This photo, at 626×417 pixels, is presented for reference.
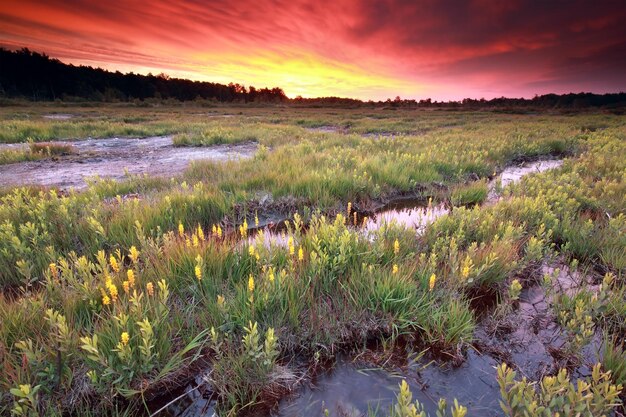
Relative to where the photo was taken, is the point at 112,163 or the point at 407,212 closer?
the point at 407,212

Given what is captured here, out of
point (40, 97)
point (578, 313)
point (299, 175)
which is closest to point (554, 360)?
point (578, 313)

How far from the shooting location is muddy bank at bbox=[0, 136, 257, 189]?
7764 millimetres

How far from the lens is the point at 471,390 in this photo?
2248 millimetres

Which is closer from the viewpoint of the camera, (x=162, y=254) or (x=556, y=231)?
(x=162, y=254)

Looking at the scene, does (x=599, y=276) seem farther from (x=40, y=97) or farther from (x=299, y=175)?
(x=40, y=97)

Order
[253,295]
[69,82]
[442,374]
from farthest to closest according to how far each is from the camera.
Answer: [69,82], [253,295], [442,374]

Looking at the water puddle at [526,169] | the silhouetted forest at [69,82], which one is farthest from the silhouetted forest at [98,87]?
the water puddle at [526,169]

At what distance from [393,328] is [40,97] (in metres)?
110

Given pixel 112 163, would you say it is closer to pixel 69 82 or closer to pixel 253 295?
pixel 253 295

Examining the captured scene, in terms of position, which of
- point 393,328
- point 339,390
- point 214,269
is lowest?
point 339,390

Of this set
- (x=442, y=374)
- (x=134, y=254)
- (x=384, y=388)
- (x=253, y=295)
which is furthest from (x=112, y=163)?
(x=442, y=374)

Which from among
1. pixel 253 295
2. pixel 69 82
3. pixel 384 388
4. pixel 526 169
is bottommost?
pixel 384 388

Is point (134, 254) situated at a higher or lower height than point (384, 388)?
higher

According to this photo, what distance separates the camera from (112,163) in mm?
9914
